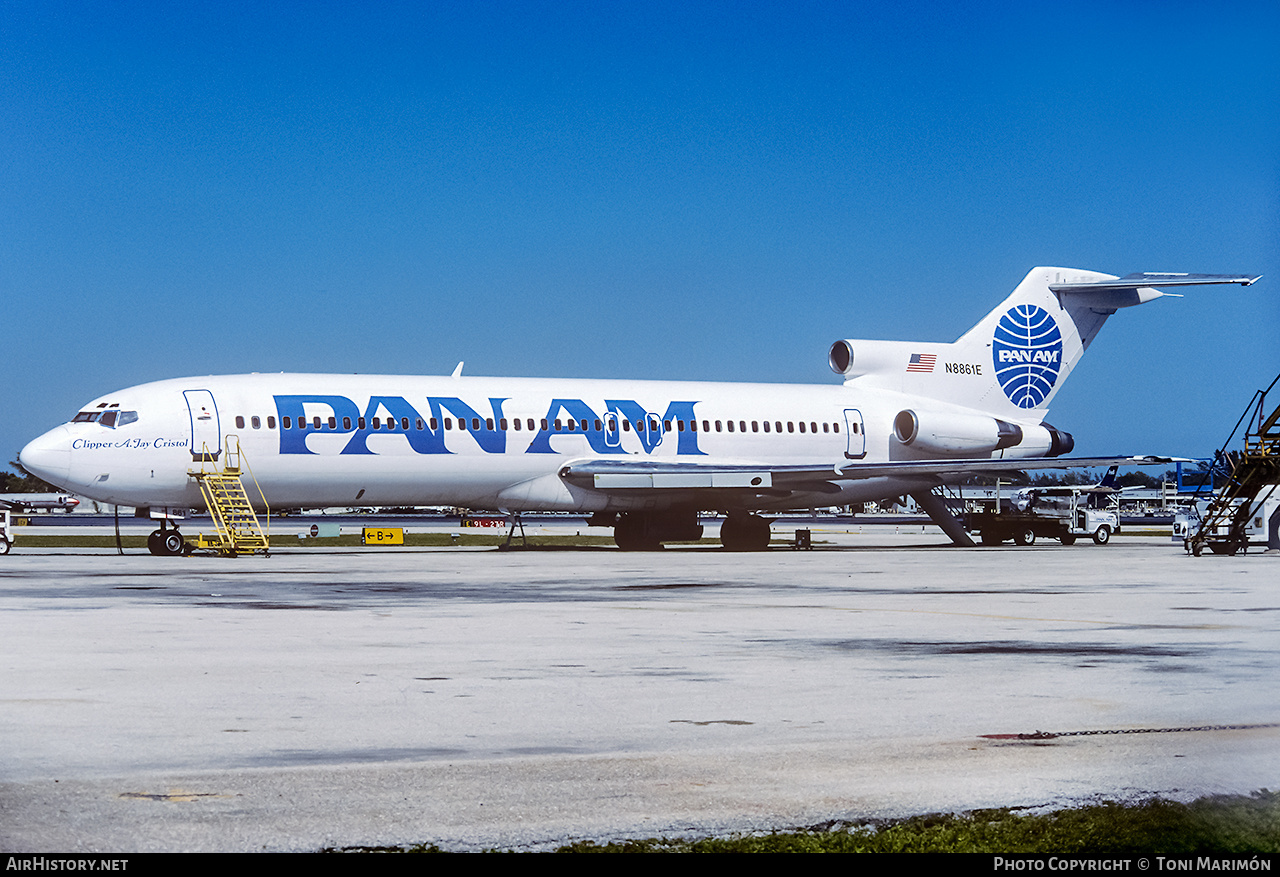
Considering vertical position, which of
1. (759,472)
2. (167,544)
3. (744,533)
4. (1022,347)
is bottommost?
(744,533)

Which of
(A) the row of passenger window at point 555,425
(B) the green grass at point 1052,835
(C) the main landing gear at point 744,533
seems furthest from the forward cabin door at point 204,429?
(B) the green grass at point 1052,835

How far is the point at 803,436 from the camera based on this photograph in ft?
146

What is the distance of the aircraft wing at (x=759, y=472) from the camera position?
3969 cm

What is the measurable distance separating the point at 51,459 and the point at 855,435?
2342cm

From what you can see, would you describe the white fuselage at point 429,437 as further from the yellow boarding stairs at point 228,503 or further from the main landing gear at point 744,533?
the main landing gear at point 744,533

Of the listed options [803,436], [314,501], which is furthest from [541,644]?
[803,436]

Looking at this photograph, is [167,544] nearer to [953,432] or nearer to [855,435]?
[855,435]

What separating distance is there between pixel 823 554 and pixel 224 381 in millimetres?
15977

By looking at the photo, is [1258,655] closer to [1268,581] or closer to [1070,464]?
[1268,581]

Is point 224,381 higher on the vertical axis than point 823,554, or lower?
higher

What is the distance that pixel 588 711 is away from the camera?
10.3 meters

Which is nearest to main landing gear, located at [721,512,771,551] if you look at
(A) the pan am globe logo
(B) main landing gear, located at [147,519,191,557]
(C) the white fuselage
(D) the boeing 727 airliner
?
(D) the boeing 727 airliner

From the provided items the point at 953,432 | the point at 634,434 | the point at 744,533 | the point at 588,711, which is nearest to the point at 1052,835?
the point at 588,711

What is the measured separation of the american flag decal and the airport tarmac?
25.8 metres
